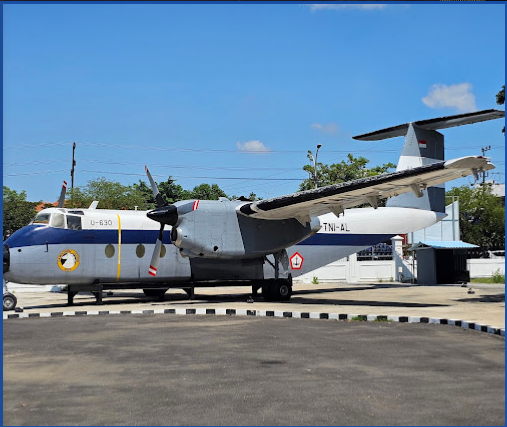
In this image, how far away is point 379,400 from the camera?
22.0ft

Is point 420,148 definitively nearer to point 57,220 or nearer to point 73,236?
point 73,236

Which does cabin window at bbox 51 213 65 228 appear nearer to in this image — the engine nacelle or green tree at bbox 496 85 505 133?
the engine nacelle

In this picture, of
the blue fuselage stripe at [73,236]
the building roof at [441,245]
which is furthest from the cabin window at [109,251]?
the building roof at [441,245]

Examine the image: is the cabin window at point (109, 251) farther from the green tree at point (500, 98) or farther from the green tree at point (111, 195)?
the green tree at point (111, 195)

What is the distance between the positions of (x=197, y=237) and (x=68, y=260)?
15.0 feet

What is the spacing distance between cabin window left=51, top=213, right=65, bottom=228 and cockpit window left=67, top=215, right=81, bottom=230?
0.67 ft

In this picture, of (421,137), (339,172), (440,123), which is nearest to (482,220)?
(339,172)

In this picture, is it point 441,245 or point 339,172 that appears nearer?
point 441,245

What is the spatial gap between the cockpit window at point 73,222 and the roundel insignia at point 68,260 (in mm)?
833

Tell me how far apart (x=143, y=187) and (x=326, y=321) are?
196 feet

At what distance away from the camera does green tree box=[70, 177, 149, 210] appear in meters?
59.6

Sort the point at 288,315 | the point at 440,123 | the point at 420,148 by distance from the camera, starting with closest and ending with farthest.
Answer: the point at 288,315
the point at 440,123
the point at 420,148

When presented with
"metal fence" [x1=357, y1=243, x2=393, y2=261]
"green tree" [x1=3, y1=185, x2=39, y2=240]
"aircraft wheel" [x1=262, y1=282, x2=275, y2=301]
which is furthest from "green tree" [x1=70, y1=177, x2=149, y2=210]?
"aircraft wheel" [x1=262, y1=282, x2=275, y2=301]

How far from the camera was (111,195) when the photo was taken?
2530 inches
